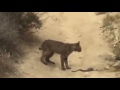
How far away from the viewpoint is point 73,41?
1.96 metres

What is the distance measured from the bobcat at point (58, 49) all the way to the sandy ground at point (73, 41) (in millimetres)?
27

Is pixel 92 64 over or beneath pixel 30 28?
beneath

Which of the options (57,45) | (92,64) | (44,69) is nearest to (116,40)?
(92,64)

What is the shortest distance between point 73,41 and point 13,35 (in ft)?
1.46

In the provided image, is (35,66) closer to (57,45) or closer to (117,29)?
(57,45)

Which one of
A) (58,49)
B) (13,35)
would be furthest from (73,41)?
(13,35)

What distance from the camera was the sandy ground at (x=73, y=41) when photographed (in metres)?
1.94

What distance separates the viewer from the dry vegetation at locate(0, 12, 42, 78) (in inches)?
76.9

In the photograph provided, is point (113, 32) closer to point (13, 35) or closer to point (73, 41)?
point (73, 41)

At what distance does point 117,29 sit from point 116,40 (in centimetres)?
8

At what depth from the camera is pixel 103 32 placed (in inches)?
77.4

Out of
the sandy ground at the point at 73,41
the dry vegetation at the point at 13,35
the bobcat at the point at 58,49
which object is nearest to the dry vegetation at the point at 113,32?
the sandy ground at the point at 73,41

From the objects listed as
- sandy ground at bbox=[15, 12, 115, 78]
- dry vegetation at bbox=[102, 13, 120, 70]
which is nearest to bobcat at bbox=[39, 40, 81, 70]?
sandy ground at bbox=[15, 12, 115, 78]
